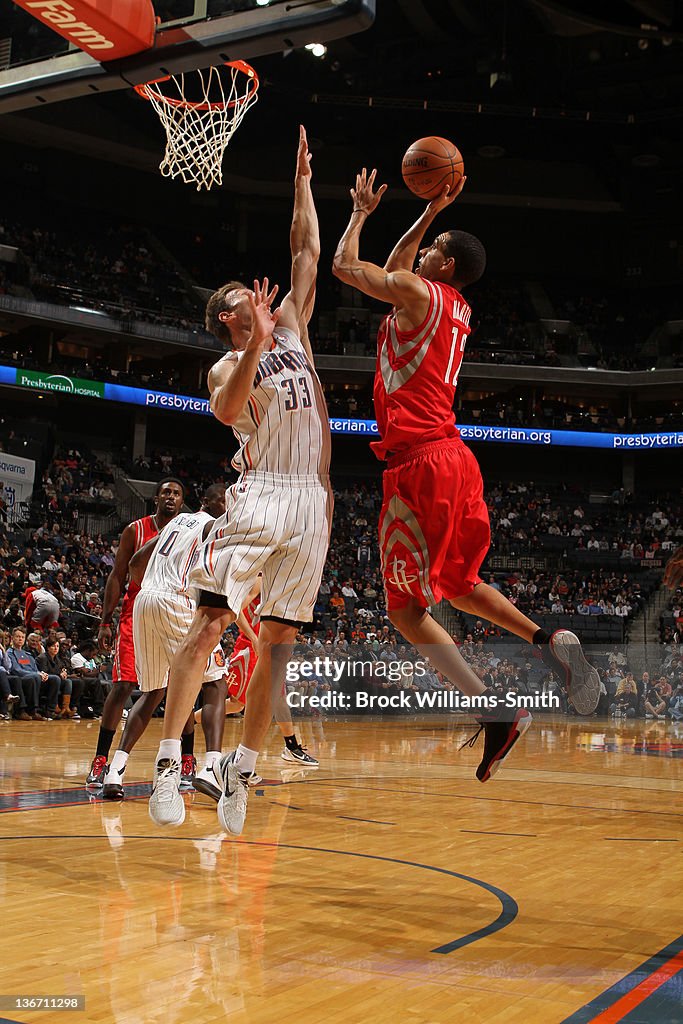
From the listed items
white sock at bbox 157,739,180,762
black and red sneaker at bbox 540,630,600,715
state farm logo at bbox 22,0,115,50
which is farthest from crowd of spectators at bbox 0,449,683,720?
state farm logo at bbox 22,0,115,50

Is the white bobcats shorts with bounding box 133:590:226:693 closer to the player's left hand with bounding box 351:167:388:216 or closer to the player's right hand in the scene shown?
the player's right hand

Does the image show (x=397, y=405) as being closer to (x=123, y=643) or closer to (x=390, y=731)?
(x=123, y=643)

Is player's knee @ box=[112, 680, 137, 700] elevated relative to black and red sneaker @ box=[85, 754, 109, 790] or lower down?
elevated

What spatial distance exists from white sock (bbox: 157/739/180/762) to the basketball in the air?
2457 mm

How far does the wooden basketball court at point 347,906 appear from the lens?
111 inches

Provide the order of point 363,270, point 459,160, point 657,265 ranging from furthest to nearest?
point 657,265, point 459,160, point 363,270

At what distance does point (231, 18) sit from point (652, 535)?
24.4 meters

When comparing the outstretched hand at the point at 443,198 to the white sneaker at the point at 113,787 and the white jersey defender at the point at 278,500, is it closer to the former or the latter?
the white jersey defender at the point at 278,500

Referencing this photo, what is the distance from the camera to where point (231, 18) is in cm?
541

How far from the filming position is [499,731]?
158 inches

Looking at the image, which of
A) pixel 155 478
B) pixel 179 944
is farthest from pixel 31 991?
pixel 155 478

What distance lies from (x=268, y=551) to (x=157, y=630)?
7.87 ft

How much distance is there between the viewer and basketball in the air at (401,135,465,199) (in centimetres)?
438

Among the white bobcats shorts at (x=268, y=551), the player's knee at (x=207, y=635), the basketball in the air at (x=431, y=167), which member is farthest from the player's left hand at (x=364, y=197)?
the player's knee at (x=207, y=635)
